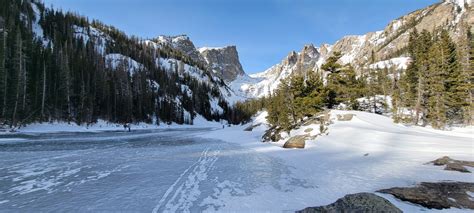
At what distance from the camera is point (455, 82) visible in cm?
4072

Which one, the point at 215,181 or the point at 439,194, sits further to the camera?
the point at 215,181

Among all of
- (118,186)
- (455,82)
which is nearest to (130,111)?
(455,82)

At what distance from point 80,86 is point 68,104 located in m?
10.9

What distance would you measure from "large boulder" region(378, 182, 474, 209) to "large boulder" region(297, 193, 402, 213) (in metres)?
1.31

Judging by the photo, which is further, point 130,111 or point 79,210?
point 130,111

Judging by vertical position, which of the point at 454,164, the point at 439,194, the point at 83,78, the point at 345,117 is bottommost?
the point at 439,194

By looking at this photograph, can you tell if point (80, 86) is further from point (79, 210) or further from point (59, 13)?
point (79, 210)

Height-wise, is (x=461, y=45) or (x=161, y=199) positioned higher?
(x=461, y=45)

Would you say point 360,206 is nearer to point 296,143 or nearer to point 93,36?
point 296,143

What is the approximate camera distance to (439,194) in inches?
309

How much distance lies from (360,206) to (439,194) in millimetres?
2867

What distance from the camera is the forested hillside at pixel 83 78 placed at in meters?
60.7

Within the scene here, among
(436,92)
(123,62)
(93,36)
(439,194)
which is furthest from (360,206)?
(93,36)

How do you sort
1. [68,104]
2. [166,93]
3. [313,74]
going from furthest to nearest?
[166,93], [68,104], [313,74]
